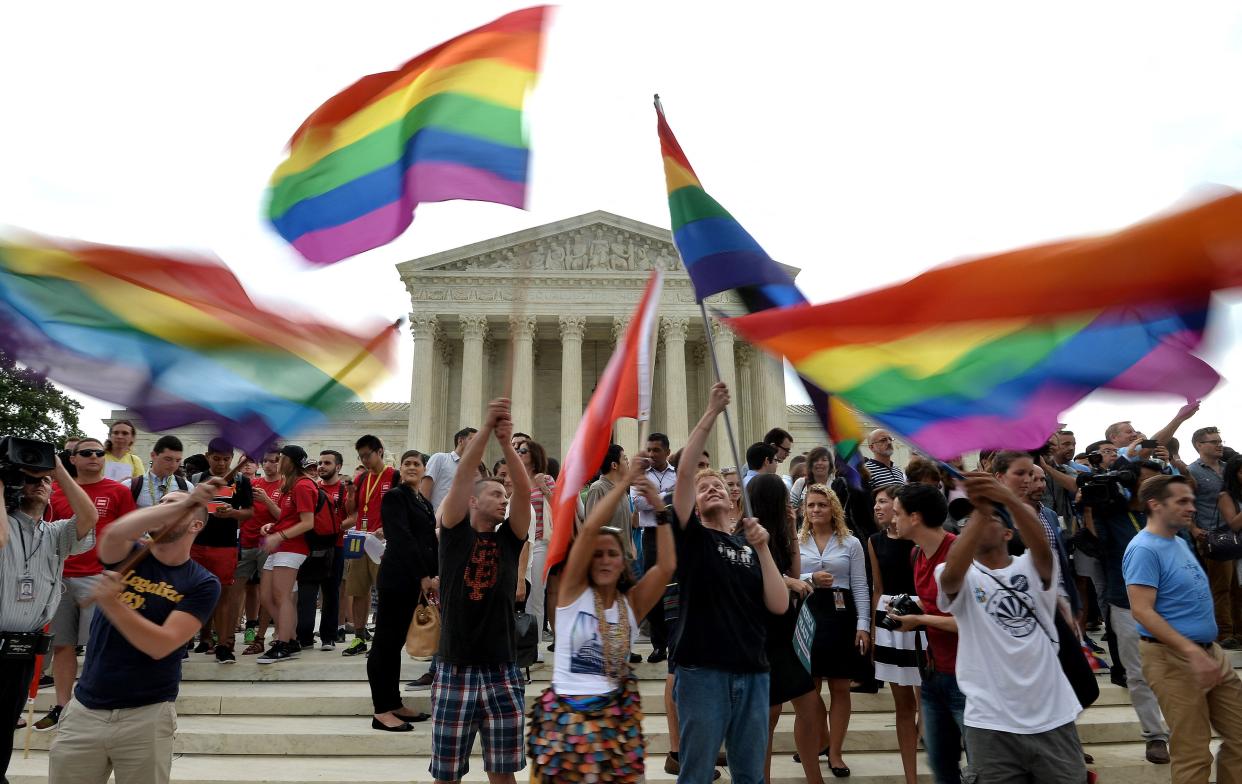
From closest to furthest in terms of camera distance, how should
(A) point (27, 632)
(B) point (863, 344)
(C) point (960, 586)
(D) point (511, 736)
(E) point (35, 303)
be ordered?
1. (E) point (35, 303)
2. (B) point (863, 344)
3. (C) point (960, 586)
4. (D) point (511, 736)
5. (A) point (27, 632)

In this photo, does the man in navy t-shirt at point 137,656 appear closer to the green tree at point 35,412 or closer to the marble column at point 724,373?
the marble column at point 724,373

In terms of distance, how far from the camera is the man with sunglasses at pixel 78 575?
5855 mm

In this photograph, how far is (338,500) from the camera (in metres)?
8.55

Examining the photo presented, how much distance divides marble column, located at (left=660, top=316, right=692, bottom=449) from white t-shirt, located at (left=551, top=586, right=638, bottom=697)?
31.5 meters

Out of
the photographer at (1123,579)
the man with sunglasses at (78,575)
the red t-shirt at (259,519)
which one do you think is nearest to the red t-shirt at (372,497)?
the red t-shirt at (259,519)

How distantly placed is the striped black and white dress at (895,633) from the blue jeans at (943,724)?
63cm

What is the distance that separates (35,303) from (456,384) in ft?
123

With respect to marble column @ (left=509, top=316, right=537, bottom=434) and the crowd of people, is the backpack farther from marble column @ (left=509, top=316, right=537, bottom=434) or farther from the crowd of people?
marble column @ (left=509, top=316, right=537, bottom=434)

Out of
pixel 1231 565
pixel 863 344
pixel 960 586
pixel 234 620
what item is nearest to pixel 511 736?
pixel 960 586

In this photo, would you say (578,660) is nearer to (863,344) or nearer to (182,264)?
(863,344)

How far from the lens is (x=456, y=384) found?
40.1m

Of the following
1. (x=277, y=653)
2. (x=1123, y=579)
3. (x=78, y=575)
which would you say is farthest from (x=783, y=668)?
(x=78, y=575)

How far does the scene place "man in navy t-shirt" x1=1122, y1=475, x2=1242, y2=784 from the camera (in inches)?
175

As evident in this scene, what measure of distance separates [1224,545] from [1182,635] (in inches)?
143
